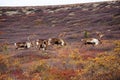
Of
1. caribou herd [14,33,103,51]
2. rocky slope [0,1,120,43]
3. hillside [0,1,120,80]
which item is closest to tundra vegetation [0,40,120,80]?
hillside [0,1,120,80]

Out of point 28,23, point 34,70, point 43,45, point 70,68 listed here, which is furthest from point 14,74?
point 28,23

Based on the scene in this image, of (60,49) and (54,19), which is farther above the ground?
(60,49)

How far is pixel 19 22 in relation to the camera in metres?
92.6

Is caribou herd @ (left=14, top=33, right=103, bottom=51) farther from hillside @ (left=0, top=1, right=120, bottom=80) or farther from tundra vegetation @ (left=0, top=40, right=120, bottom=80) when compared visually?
tundra vegetation @ (left=0, top=40, right=120, bottom=80)

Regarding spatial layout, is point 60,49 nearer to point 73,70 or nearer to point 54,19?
point 73,70

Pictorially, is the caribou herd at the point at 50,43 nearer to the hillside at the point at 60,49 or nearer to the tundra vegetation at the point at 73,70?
the hillside at the point at 60,49

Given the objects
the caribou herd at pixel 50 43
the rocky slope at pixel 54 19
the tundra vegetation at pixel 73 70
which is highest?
the tundra vegetation at pixel 73 70

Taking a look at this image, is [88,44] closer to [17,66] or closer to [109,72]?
[17,66]

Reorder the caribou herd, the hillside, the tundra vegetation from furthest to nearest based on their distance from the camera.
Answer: the caribou herd → the hillside → the tundra vegetation

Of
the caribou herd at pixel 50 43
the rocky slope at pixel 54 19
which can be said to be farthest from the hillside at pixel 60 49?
the caribou herd at pixel 50 43

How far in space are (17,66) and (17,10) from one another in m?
94.4

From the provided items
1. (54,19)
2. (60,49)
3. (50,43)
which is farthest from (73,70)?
(54,19)

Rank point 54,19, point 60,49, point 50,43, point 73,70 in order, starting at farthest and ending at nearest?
point 54,19
point 50,43
point 60,49
point 73,70

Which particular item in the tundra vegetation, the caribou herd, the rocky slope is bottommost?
the rocky slope
